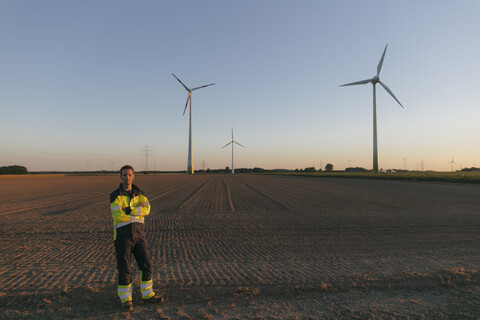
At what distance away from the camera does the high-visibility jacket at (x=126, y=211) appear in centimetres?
407

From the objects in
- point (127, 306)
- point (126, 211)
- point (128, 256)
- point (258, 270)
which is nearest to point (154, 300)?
point (127, 306)

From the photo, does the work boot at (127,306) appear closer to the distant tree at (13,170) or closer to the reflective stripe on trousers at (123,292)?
the reflective stripe on trousers at (123,292)

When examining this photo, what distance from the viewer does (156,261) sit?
249 inches

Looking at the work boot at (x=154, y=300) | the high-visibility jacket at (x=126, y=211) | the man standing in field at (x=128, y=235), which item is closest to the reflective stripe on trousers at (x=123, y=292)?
the man standing in field at (x=128, y=235)

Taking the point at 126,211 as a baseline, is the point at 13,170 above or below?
above

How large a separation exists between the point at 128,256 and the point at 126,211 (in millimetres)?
657

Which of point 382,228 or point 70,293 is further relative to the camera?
point 382,228

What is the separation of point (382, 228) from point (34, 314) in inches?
378

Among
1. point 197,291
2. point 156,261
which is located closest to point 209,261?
point 156,261

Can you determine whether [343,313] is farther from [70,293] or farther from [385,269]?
[70,293]

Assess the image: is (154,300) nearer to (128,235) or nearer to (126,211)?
(128,235)

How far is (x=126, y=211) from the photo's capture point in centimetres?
411

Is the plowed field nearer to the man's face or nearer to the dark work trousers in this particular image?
the dark work trousers

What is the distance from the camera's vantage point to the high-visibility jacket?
13.3 feet
